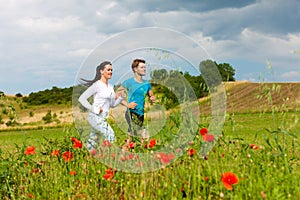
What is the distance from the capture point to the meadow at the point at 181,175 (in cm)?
429

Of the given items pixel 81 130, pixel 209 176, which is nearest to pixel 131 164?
pixel 209 176

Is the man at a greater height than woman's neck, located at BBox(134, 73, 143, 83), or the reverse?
woman's neck, located at BBox(134, 73, 143, 83)

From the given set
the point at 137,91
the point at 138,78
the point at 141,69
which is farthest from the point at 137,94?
the point at 141,69

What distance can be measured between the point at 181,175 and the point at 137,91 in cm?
307

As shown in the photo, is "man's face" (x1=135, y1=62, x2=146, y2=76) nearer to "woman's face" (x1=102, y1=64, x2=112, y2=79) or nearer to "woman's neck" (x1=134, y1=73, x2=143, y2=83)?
"woman's neck" (x1=134, y1=73, x2=143, y2=83)

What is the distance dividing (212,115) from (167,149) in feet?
2.46

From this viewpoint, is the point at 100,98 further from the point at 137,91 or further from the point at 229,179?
the point at 229,179

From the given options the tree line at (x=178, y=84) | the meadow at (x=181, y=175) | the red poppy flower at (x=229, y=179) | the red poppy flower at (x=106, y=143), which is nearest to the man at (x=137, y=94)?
the tree line at (x=178, y=84)

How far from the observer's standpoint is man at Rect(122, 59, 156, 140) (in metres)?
6.34

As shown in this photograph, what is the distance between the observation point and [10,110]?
5.89 m

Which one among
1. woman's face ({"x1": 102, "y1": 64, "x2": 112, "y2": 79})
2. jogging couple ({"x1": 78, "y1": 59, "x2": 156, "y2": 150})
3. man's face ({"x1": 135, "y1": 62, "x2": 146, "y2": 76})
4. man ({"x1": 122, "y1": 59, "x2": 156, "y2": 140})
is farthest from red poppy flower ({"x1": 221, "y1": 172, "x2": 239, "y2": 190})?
woman's face ({"x1": 102, "y1": 64, "x2": 112, "y2": 79})

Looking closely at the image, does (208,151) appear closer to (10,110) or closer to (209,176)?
(209,176)

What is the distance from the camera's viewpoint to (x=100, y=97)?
25.9 ft

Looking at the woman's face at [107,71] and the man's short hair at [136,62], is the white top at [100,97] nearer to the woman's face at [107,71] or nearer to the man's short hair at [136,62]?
the woman's face at [107,71]
